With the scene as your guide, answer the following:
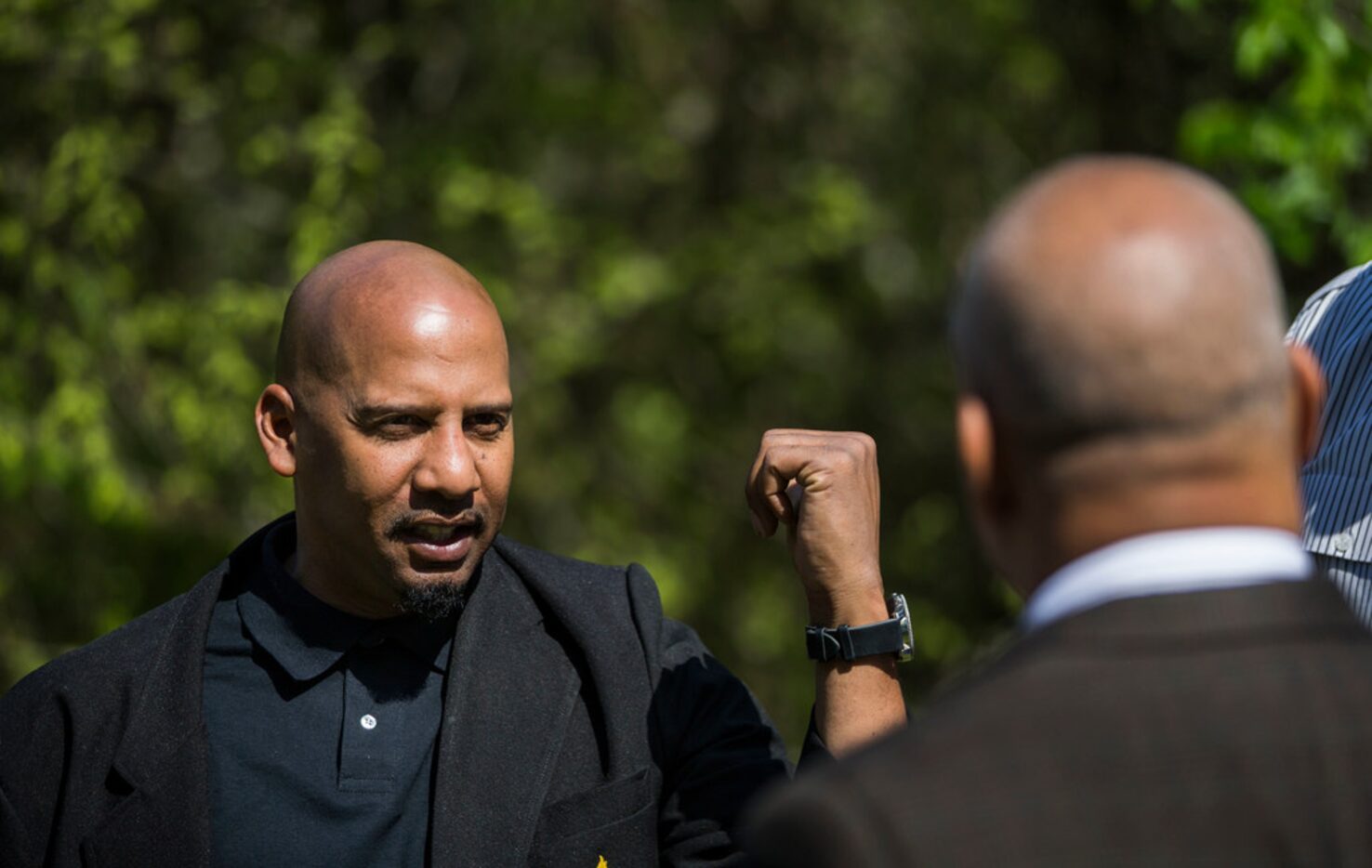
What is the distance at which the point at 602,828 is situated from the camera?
237 centimetres

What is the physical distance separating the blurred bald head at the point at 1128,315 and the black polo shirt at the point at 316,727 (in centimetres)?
134

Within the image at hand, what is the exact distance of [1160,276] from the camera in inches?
49.6

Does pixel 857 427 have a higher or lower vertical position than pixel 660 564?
higher

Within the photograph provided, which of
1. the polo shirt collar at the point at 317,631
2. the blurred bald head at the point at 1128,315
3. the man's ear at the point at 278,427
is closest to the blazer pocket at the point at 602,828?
the polo shirt collar at the point at 317,631

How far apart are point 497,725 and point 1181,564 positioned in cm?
140

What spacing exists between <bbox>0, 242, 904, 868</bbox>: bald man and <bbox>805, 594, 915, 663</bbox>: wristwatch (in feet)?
0.07

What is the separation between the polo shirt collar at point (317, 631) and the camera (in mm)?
2486

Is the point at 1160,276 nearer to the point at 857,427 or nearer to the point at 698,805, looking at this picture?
the point at 698,805

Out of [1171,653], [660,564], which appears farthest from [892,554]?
[1171,653]

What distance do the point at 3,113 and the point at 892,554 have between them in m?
4.73

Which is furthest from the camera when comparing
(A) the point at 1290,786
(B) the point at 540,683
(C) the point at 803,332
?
(C) the point at 803,332

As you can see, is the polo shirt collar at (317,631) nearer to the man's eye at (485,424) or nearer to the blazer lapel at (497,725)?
the blazer lapel at (497,725)

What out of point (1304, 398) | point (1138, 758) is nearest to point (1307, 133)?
point (1304, 398)

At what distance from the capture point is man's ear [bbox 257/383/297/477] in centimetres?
262
